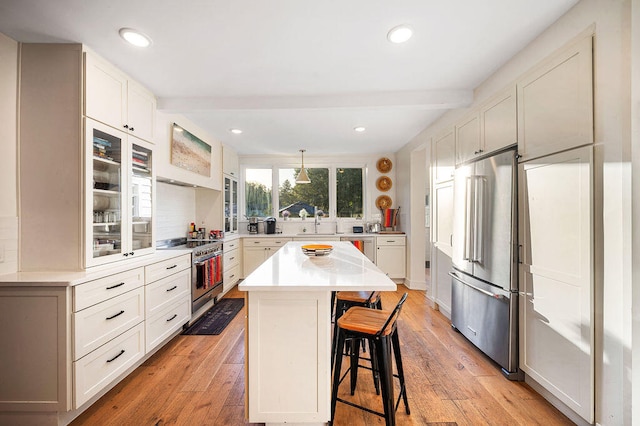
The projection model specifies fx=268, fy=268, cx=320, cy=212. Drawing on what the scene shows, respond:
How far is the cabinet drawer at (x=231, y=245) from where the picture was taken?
4.16 m

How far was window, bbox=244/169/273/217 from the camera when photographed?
5.61 meters

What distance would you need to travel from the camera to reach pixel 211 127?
3.79 meters

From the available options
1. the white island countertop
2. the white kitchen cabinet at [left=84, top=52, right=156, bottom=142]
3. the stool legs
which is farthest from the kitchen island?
the white kitchen cabinet at [left=84, top=52, right=156, bottom=142]

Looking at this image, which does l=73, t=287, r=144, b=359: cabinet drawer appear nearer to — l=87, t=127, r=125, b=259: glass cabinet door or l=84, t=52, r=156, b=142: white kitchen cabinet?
l=87, t=127, r=125, b=259: glass cabinet door

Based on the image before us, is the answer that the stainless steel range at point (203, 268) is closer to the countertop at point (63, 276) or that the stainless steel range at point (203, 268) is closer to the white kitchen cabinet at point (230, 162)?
the countertop at point (63, 276)

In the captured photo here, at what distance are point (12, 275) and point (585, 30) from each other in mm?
3799

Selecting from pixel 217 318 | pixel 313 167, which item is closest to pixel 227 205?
pixel 313 167

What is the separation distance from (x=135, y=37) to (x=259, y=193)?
3.88 meters

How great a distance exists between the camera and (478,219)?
240 cm

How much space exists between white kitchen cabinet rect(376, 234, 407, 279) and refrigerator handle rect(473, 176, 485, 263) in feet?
7.83

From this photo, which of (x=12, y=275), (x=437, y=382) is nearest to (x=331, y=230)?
(x=437, y=382)

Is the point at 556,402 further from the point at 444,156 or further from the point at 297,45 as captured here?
the point at 297,45

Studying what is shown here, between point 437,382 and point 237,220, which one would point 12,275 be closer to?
point 437,382

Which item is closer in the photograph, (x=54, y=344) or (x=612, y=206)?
(x=612, y=206)
